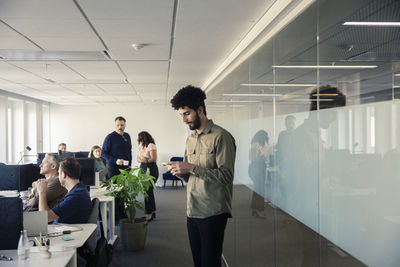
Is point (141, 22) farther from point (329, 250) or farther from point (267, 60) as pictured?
point (329, 250)

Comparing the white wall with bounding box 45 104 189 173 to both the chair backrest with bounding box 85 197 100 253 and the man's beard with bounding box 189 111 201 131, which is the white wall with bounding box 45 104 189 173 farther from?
the man's beard with bounding box 189 111 201 131

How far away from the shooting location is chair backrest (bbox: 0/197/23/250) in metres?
2.40

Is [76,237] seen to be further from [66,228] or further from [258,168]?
[258,168]

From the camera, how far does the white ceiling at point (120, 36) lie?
2.85 m

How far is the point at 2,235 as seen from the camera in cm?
244

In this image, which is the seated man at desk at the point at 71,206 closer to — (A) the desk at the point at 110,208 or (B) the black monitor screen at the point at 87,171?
(A) the desk at the point at 110,208

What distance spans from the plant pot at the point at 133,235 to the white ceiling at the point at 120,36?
2188 mm

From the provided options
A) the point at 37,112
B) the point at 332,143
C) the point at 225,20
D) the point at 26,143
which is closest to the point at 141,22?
the point at 225,20

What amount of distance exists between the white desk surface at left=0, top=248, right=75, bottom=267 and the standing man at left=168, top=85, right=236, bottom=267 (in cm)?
81

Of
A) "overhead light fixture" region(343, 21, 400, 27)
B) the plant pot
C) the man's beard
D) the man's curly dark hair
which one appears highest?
"overhead light fixture" region(343, 21, 400, 27)

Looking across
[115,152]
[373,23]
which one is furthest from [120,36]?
[115,152]

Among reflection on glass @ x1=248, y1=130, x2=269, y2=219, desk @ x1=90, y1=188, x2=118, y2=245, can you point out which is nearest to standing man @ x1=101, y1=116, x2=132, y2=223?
desk @ x1=90, y1=188, x2=118, y2=245

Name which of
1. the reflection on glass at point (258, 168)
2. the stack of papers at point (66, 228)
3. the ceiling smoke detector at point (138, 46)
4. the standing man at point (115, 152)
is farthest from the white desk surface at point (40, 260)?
the standing man at point (115, 152)

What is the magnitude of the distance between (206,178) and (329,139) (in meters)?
0.87
